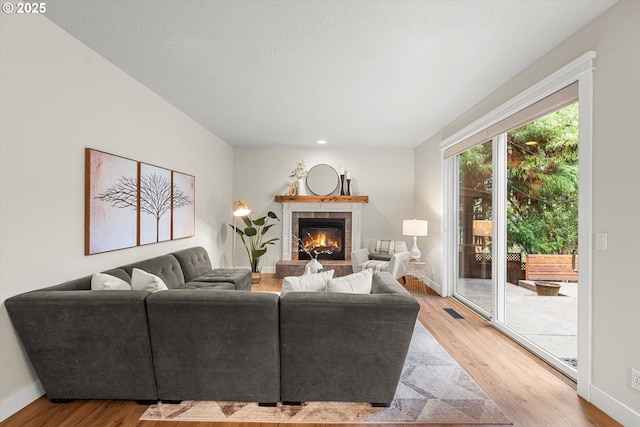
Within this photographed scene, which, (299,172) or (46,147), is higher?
(299,172)

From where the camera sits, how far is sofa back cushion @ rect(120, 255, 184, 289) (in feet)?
10.3

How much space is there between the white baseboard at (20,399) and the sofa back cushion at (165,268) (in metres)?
0.99

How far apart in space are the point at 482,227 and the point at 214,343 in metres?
3.34

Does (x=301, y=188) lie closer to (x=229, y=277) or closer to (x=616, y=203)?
(x=229, y=277)

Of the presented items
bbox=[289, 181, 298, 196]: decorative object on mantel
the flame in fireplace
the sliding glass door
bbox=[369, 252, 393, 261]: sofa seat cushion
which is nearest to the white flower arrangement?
bbox=[289, 181, 298, 196]: decorative object on mantel

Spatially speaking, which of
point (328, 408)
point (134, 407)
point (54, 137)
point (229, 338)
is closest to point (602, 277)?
point (328, 408)

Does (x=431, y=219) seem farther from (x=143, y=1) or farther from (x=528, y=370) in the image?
(x=143, y=1)

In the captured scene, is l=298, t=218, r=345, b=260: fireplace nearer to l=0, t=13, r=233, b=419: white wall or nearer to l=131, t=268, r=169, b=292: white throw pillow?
l=0, t=13, r=233, b=419: white wall

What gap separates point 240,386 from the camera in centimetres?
210

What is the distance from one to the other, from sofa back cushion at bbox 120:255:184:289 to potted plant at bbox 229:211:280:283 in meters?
2.14

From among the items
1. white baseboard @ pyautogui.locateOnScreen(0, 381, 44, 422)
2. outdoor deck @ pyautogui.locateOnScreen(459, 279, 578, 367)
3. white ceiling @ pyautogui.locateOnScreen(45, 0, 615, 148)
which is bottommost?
white baseboard @ pyautogui.locateOnScreen(0, 381, 44, 422)

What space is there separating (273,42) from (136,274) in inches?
79.3

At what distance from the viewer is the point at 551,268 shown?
294 cm

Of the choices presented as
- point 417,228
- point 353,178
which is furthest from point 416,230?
point 353,178
